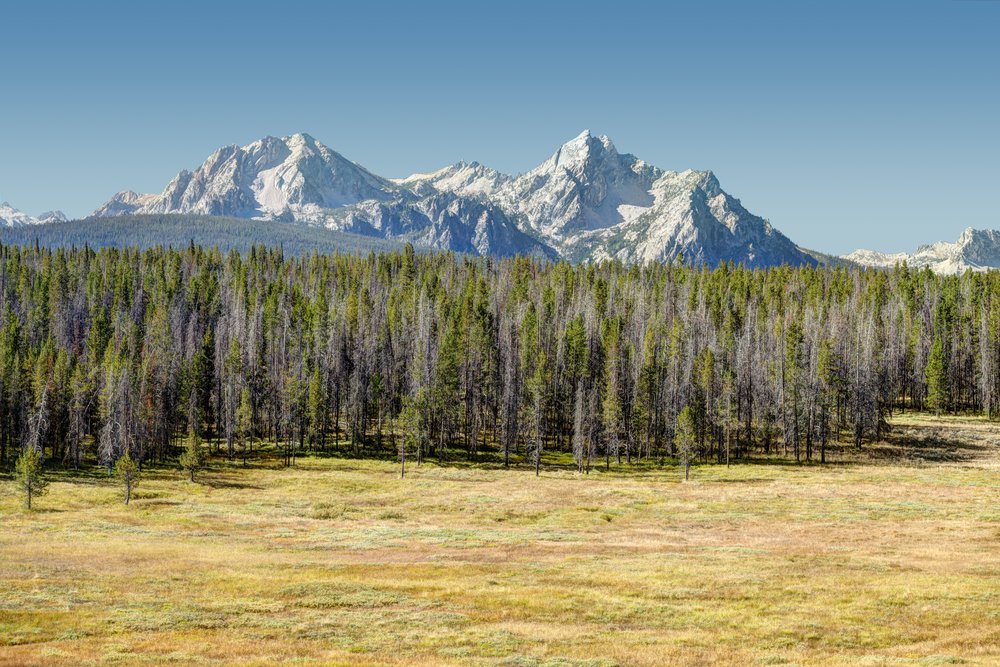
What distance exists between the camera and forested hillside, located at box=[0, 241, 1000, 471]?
10706 cm

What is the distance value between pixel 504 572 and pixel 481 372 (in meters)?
83.9

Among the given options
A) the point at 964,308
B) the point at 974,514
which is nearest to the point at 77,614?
the point at 974,514

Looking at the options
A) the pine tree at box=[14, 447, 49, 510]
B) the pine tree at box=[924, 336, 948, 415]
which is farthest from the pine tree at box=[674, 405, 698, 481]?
the pine tree at box=[14, 447, 49, 510]

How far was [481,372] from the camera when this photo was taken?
133125 mm

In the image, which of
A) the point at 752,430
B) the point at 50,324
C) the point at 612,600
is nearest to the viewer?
the point at 612,600

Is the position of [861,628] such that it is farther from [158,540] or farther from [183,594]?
[158,540]

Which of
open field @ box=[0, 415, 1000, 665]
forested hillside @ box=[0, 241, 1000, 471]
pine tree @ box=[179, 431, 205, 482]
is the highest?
forested hillside @ box=[0, 241, 1000, 471]

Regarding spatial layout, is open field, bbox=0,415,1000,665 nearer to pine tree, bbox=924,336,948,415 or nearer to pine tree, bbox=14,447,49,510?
pine tree, bbox=14,447,49,510

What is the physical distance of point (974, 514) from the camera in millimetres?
70188

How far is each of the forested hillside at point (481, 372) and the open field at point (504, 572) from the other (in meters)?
17.9

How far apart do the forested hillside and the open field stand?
17.9 m

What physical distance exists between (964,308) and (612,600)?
156 metres

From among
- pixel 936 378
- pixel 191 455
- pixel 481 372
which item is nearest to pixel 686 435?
pixel 481 372

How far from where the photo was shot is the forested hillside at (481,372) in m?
107
